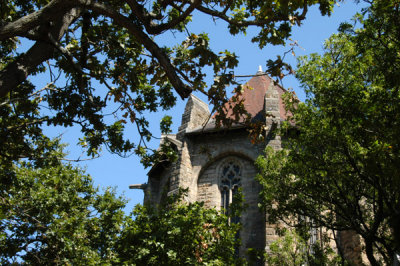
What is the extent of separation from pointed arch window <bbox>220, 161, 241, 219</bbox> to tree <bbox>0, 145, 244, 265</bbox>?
271 cm

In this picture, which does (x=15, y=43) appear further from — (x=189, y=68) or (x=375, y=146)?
(x=375, y=146)

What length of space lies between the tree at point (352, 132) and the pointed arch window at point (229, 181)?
18.2ft

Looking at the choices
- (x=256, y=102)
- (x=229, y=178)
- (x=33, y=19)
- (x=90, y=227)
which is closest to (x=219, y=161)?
(x=229, y=178)

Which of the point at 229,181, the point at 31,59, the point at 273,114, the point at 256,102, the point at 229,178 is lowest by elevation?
the point at 31,59

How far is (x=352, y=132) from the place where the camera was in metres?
8.77

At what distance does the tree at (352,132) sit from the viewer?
8117mm

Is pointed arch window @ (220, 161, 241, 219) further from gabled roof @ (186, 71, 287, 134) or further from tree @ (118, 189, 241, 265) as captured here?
tree @ (118, 189, 241, 265)

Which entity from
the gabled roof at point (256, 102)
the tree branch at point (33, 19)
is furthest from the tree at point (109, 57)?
the gabled roof at point (256, 102)

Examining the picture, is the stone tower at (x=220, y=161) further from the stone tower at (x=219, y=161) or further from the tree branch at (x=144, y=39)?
the tree branch at (x=144, y=39)

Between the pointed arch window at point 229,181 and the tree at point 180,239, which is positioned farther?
the pointed arch window at point 229,181

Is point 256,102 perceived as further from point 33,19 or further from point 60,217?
point 33,19

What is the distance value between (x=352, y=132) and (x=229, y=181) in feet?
28.7

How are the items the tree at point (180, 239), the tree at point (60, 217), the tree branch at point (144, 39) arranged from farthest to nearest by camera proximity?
1. the tree at point (60, 217)
2. the tree at point (180, 239)
3. the tree branch at point (144, 39)

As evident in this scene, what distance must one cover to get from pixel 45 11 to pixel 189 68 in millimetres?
2837
